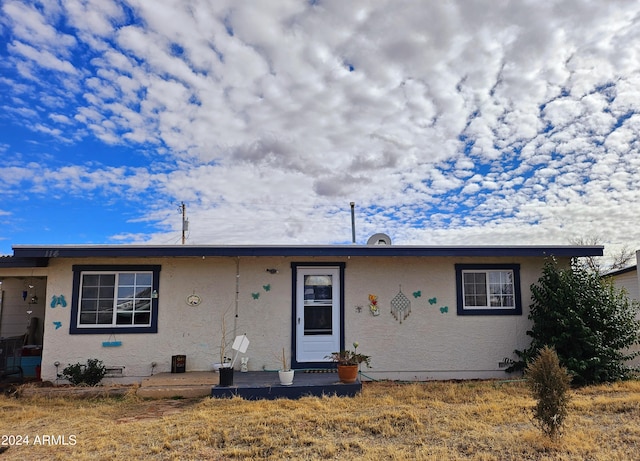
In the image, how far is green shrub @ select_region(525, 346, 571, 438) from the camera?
5043mm

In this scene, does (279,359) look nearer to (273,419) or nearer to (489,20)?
(273,419)

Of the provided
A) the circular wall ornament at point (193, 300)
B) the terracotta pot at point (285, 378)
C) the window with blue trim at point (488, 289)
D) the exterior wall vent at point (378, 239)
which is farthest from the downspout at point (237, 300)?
the window with blue trim at point (488, 289)

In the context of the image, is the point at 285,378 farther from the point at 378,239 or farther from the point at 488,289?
the point at 488,289

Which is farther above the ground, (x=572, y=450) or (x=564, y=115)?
(x=564, y=115)

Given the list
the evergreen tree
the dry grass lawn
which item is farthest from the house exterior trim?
the dry grass lawn

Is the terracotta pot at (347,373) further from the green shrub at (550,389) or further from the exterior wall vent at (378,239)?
the green shrub at (550,389)

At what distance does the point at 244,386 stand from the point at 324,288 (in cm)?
265

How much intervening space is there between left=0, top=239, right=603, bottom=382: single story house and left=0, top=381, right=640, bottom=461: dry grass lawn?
1422 millimetres

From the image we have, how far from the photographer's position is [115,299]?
9125mm

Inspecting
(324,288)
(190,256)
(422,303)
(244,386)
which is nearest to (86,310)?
(190,256)

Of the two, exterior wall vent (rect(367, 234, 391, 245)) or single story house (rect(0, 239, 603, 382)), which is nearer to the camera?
single story house (rect(0, 239, 603, 382))

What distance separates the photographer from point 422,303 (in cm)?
952

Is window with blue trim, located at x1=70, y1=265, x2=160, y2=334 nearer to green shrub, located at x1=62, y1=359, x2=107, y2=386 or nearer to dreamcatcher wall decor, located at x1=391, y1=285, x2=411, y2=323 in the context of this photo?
green shrub, located at x1=62, y1=359, x2=107, y2=386

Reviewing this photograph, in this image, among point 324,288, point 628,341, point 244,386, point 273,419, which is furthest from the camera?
point 324,288
